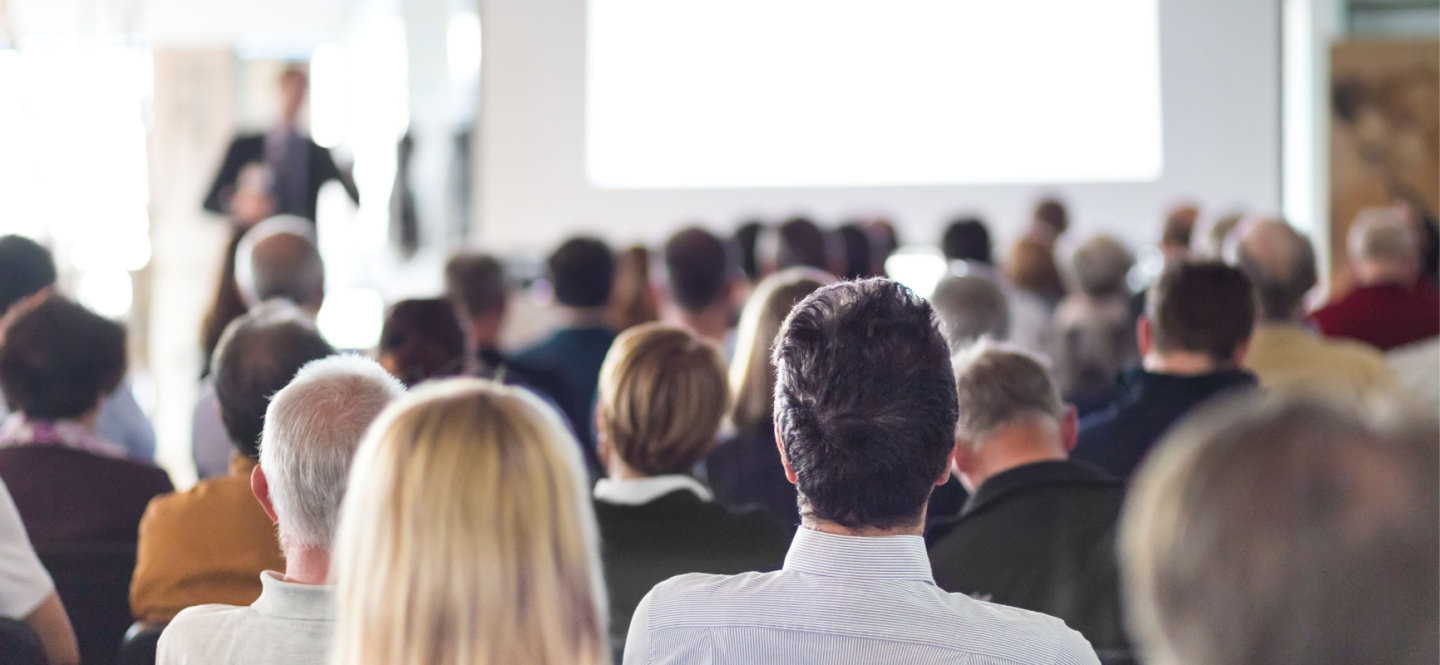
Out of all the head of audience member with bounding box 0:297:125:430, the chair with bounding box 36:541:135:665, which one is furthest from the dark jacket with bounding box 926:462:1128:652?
the head of audience member with bounding box 0:297:125:430

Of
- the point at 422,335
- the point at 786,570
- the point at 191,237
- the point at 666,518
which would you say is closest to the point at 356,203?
the point at 191,237

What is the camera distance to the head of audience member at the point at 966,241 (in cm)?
561

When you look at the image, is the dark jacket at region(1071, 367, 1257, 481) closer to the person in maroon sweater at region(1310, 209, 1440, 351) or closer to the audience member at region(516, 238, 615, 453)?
the audience member at region(516, 238, 615, 453)

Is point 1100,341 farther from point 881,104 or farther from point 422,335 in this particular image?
point 881,104

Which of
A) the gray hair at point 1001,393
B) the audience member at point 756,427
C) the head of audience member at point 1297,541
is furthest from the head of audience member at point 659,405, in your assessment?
the head of audience member at point 1297,541

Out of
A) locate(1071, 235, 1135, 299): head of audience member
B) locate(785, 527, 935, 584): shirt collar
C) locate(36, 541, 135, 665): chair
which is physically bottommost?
locate(36, 541, 135, 665): chair

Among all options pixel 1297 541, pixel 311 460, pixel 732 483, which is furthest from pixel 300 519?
pixel 732 483

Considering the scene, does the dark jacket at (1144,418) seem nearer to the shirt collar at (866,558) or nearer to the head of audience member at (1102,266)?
the shirt collar at (866,558)

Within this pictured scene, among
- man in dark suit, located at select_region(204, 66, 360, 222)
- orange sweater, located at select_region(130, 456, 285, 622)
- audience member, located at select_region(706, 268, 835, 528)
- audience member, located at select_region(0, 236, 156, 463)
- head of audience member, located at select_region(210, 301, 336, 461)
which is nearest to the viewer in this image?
orange sweater, located at select_region(130, 456, 285, 622)

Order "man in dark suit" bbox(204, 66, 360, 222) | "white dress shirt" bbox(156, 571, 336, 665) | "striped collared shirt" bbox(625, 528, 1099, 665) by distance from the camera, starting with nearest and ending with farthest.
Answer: "striped collared shirt" bbox(625, 528, 1099, 665) < "white dress shirt" bbox(156, 571, 336, 665) < "man in dark suit" bbox(204, 66, 360, 222)

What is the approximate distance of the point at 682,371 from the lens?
7.67ft

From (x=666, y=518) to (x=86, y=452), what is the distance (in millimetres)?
1113

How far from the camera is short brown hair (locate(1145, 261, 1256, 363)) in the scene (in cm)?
288

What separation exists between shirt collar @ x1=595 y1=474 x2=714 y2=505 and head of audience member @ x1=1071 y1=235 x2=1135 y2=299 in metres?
2.93
